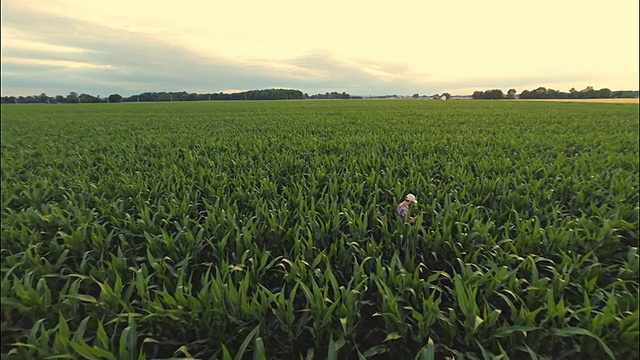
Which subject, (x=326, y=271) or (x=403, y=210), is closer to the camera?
(x=326, y=271)

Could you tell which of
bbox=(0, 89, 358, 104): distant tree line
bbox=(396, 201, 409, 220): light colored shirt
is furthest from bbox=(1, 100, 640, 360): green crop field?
bbox=(0, 89, 358, 104): distant tree line

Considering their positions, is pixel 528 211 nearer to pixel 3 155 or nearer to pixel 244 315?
pixel 244 315

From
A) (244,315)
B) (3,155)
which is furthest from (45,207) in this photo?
(3,155)

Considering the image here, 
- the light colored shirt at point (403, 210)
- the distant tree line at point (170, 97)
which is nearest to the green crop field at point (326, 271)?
the light colored shirt at point (403, 210)

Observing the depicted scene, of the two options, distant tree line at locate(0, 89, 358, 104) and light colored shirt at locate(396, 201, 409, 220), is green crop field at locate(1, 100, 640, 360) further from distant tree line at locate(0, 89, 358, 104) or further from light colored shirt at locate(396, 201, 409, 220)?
distant tree line at locate(0, 89, 358, 104)

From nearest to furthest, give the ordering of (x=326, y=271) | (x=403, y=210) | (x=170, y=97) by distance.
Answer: (x=326, y=271), (x=403, y=210), (x=170, y=97)

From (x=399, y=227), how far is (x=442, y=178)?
9.04 feet

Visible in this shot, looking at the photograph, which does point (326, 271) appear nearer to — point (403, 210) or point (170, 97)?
point (403, 210)

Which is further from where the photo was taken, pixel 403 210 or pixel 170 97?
pixel 170 97

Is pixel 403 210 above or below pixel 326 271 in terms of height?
above

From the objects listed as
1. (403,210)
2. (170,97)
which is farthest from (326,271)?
(170,97)

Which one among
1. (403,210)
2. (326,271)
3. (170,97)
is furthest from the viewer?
(170,97)

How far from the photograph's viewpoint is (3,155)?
906 centimetres

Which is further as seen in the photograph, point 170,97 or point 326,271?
point 170,97
